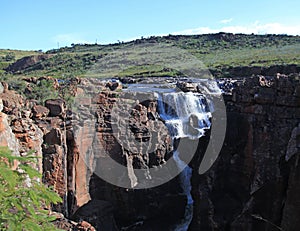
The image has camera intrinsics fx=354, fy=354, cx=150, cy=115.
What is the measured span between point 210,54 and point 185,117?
46.7 metres

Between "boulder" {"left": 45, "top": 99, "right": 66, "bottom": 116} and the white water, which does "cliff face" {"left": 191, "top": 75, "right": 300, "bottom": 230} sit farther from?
"boulder" {"left": 45, "top": 99, "right": 66, "bottom": 116}

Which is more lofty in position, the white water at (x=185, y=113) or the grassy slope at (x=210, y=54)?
the grassy slope at (x=210, y=54)

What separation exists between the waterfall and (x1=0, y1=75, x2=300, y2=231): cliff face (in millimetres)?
670

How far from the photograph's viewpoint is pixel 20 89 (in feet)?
68.9

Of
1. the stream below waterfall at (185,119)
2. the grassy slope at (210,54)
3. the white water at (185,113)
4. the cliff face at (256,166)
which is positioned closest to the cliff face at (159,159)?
the cliff face at (256,166)

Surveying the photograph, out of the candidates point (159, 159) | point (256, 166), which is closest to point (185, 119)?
point (159, 159)

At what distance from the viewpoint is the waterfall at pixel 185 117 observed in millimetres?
22422

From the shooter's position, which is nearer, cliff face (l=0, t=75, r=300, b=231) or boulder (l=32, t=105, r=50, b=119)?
cliff face (l=0, t=75, r=300, b=231)

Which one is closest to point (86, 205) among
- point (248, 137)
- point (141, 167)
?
point (141, 167)

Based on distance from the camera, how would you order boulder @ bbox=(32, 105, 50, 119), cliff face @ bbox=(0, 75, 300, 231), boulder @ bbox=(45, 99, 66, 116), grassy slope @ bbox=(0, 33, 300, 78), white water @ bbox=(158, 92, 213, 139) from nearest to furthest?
1. cliff face @ bbox=(0, 75, 300, 231)
2. boulder @ bbox=(32, 105, 50, 119)
3. boulder @ bbox=(45, 99, 66, 116)
4. white water @ bbox=(158, 92, 213, 139)
5. grassy slope @ bbox=(0, 33, 300, 78)

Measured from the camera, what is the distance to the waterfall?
883 inches

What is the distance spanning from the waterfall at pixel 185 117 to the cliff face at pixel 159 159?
2.20ft

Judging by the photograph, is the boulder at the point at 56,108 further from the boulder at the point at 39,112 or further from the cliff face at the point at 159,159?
the boulder at the point at 39,112

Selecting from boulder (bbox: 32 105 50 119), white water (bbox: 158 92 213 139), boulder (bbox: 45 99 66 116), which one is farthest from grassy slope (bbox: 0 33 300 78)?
boulder (bbox: 32 105 50 119)
